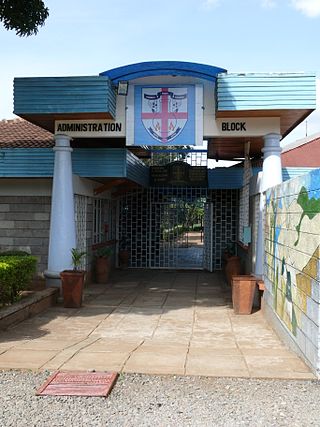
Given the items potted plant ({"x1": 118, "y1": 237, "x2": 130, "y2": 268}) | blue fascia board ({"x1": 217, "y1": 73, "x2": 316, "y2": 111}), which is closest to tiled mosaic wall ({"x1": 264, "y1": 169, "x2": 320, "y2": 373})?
blue fascia board ({"x1": 217, "y1": 73, "x2": 316, "y2": 111})

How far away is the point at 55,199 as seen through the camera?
416 inches

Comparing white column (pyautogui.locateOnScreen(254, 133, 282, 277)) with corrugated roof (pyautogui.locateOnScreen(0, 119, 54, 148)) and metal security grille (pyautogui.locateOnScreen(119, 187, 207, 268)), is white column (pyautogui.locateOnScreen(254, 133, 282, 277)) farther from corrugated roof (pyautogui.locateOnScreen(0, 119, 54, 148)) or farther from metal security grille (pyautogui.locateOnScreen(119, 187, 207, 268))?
metal security grille (pyautogui.locateOnScreen(119, 187, 207, 268))

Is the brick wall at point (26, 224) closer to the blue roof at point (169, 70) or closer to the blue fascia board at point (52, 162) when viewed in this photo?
the blue fascia board at point (52, 162)

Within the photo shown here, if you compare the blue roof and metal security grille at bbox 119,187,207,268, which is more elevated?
the blue roof

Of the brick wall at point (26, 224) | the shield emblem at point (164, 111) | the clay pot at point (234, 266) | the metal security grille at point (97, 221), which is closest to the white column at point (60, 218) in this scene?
the brick wall at point (26, 224)

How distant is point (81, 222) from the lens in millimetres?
12477

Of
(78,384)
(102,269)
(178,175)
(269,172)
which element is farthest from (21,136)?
(78,384)

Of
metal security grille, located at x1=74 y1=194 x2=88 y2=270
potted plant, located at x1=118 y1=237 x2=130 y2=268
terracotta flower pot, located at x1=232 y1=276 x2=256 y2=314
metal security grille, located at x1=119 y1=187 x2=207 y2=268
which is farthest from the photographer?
metal security grille, located at x1=119 y1=187 x2=207 y2=268

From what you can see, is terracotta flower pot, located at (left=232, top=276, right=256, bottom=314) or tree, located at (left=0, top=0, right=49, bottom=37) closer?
tree, located at (left=0, top=0, right=49, bottom=37)

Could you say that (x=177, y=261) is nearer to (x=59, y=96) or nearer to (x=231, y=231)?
(x=231, y=231)

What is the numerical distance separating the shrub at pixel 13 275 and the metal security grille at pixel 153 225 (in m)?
8.00

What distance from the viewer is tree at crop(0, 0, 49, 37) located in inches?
356

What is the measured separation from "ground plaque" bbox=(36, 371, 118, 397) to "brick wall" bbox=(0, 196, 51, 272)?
277 inches

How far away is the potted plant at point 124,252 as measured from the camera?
16750 mm
